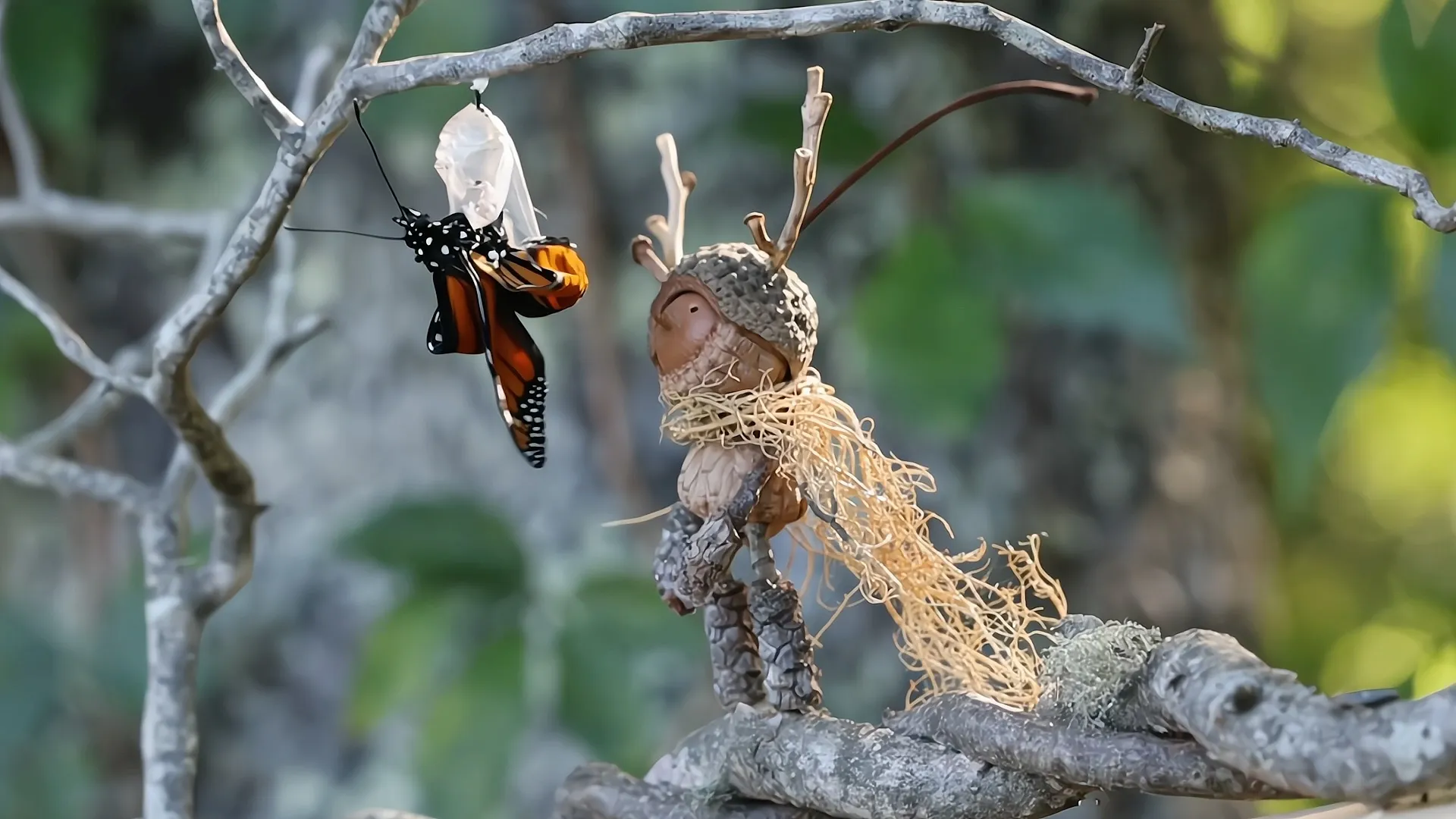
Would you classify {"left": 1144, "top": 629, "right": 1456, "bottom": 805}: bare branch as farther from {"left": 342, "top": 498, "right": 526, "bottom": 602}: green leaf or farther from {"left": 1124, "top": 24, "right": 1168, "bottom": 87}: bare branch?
{"left": 342, "top": 498, "right": 526, "bottom": 602}: green leaf

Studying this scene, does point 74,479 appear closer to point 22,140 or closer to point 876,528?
point 22,140

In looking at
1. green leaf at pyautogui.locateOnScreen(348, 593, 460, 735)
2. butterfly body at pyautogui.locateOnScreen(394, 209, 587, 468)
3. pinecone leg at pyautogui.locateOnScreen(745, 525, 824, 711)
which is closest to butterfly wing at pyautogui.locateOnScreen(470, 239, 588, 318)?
butterfly body at pyautogui.locateOnScreen(394, 209, 587, 468)

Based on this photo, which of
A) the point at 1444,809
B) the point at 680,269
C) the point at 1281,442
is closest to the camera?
the point at 1444,809

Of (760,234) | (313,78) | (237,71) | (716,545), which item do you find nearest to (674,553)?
(716,545)

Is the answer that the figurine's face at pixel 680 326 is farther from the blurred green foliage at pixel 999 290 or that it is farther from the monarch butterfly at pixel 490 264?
the blurred green foliage at pixel 999 290

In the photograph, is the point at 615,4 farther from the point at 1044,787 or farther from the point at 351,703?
the point at 1044,787

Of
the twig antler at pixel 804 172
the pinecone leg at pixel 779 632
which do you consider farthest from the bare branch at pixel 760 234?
the pinecone leg at pixel 779 632

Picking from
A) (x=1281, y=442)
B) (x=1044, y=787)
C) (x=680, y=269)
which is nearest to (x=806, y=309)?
(x=680, y=269)

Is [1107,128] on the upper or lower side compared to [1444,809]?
upper
